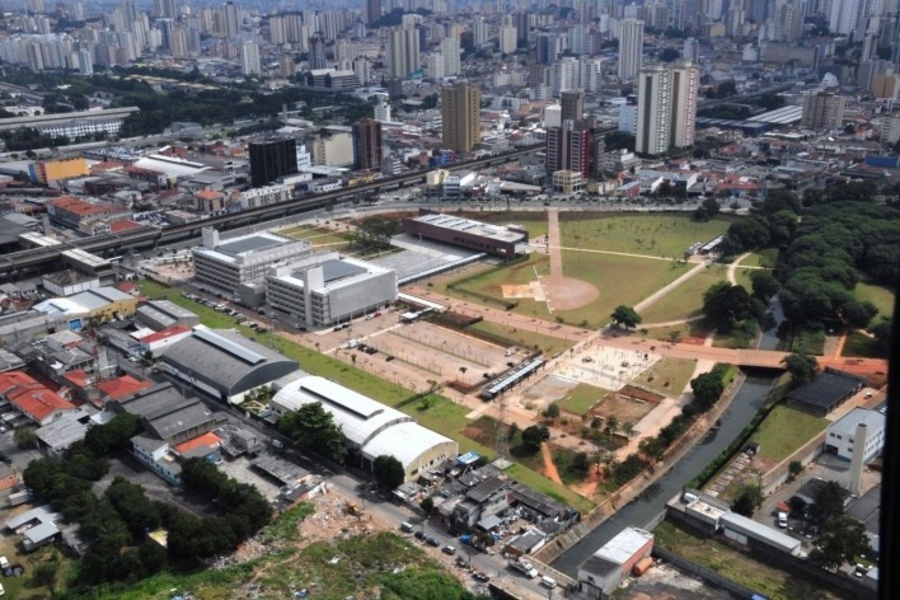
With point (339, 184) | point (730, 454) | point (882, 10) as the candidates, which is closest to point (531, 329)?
point (730, 454)

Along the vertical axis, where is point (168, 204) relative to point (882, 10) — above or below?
below

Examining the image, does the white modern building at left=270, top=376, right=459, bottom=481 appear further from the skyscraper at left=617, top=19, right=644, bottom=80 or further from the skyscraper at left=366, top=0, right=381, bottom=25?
the skyscraper at left=366, top=0, right=381, bottom=25

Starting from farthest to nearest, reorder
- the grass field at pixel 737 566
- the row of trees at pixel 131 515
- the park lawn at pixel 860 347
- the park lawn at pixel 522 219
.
A: the park lawn at pixel 522 219 → the park lawn at pixel 860 347 → the row of trees at pixel 131 515 → the grass field at pixel 737 566

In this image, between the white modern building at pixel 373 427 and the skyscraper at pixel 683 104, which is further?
the skyscraper at pixel 683 104

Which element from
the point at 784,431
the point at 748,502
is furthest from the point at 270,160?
the point at 748,502

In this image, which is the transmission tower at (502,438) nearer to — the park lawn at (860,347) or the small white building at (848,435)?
the small white building at (848,435)

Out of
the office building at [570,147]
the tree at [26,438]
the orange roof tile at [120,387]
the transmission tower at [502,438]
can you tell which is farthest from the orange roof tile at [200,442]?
the office building at [570,147]

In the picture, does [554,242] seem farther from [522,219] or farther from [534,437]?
[534,437]

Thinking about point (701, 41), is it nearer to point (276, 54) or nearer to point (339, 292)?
point (276, 54)
